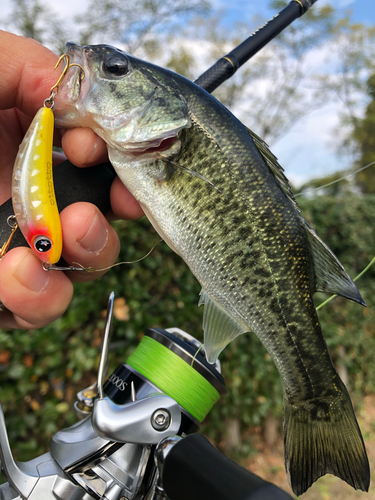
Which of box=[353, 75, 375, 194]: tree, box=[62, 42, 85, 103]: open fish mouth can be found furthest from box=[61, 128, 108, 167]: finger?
box=[353, 75, 375, 194]: tree

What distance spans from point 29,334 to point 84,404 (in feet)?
3.45

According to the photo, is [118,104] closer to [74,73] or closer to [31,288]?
[74,73]

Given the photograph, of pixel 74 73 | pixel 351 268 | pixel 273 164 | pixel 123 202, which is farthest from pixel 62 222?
pixel 351 268

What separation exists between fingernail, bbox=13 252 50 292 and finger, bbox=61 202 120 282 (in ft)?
0.34

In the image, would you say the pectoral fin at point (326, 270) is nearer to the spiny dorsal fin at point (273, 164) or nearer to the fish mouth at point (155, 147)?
the spiny dorsal fin at point (273, 164)

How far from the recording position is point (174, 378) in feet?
3.70

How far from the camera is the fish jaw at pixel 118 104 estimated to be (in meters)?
1.03

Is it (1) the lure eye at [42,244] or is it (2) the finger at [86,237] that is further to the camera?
(2) the finger at [86,237]

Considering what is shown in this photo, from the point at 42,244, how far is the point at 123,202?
45cm

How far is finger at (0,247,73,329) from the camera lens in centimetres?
104

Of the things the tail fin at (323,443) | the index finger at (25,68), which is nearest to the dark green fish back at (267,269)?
the tail fin at (323,443)

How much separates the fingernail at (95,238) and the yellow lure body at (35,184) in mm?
199

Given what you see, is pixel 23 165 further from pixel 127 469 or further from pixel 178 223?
pixel 127 469

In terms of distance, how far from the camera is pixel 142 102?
108 centimetres
